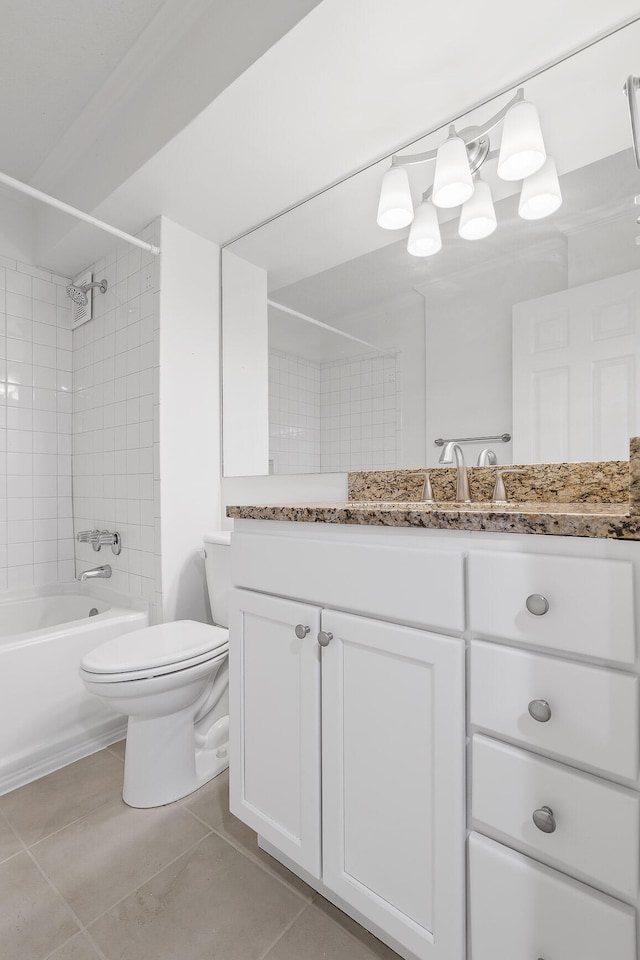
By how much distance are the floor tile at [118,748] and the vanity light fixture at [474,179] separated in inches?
79.9

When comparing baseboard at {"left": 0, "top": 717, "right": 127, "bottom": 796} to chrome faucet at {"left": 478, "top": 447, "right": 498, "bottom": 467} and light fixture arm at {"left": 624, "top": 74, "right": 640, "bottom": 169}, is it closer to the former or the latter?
chrome faucet at {"left": 478, "top": 447, "right": 498, "bottom": 467}

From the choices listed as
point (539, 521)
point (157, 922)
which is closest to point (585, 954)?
point (539, 521)

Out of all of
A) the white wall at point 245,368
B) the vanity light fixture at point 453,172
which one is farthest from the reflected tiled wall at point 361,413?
the vanity light fixture at point 453,172

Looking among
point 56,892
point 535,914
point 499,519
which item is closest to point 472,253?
point 499,519

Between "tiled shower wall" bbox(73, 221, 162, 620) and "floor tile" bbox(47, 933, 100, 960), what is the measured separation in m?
1.04

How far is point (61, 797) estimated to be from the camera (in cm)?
150

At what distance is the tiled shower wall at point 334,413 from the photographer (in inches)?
63.8

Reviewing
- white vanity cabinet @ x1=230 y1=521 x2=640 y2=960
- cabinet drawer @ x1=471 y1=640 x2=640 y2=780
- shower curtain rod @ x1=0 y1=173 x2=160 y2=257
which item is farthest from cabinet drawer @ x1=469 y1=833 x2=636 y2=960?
shower curtain rod @ x1=0 y1=173 x2=160 y2=257

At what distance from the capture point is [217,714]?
1.71m

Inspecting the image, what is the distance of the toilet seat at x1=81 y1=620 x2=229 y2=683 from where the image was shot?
1336 millimetres

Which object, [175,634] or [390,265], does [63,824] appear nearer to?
[175,634]

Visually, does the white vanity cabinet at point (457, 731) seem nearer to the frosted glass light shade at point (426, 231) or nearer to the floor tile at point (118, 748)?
the floor tile at point (118, 748)

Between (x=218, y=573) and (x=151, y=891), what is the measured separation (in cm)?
95

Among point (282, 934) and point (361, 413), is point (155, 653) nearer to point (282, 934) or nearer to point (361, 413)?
point (282, 934)
